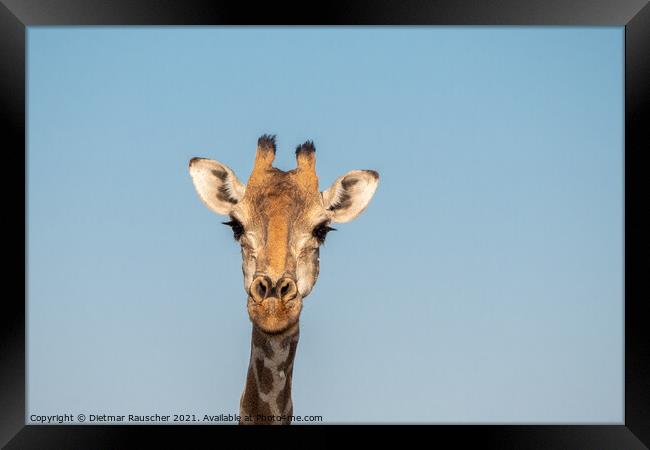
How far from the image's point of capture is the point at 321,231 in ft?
36.8

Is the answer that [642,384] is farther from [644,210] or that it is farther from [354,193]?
Result: [354,193]

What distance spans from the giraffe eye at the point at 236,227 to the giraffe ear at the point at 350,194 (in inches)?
46.2

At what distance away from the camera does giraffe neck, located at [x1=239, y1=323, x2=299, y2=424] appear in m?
11.0

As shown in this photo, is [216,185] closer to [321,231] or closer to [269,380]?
[321,231]

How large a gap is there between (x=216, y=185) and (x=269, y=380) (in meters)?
2.62

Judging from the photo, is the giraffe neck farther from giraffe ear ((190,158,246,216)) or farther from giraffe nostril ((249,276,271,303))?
giraffe ear ((190,158,246,216))

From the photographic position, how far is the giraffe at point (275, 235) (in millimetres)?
10172

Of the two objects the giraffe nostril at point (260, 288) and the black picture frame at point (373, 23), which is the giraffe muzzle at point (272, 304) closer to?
the giraffe nostril at point (260, 288)

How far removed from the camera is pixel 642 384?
9602 millimetres

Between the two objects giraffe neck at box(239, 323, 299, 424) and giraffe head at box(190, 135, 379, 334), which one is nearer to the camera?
giraffe head at box(190, 135, 379, 334)

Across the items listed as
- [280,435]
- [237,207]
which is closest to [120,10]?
[237,207]

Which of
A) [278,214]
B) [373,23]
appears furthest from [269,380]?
[373,23]

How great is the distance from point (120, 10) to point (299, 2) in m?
2.01

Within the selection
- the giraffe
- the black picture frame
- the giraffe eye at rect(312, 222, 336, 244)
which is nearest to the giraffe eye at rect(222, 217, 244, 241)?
the giraffe
